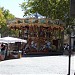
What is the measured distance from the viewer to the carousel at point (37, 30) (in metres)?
42.4

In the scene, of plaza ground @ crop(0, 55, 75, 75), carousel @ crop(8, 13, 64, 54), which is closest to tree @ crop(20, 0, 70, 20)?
carousel @ crop(8, 13, 64, 54)

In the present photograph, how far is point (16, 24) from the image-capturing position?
142 ft

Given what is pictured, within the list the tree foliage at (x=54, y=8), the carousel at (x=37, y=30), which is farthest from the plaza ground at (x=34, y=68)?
the tree foliage at (x=54, y=8)

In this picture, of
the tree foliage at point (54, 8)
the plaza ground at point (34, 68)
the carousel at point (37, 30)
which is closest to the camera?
the plaza ground at point (34, 68)

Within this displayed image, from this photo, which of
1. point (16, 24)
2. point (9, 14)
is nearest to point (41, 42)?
point (16, 24)

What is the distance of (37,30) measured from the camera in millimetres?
43594

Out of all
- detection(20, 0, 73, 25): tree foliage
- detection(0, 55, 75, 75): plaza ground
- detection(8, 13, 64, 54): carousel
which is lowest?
detection(0, 55, 75, 75): plaza ground


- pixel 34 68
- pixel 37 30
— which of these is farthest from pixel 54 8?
pixel 34 68

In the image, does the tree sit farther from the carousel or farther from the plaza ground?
the plaza ground

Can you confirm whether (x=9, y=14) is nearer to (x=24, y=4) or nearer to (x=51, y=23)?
(x=24, y=4)

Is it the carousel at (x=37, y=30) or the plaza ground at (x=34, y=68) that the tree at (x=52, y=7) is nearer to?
the carousel at (x=37, y=30)

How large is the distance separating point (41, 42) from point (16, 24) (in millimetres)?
4038

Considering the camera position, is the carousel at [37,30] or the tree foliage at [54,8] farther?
the tree foliage at [54,8]

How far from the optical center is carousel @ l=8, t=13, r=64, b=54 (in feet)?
139
